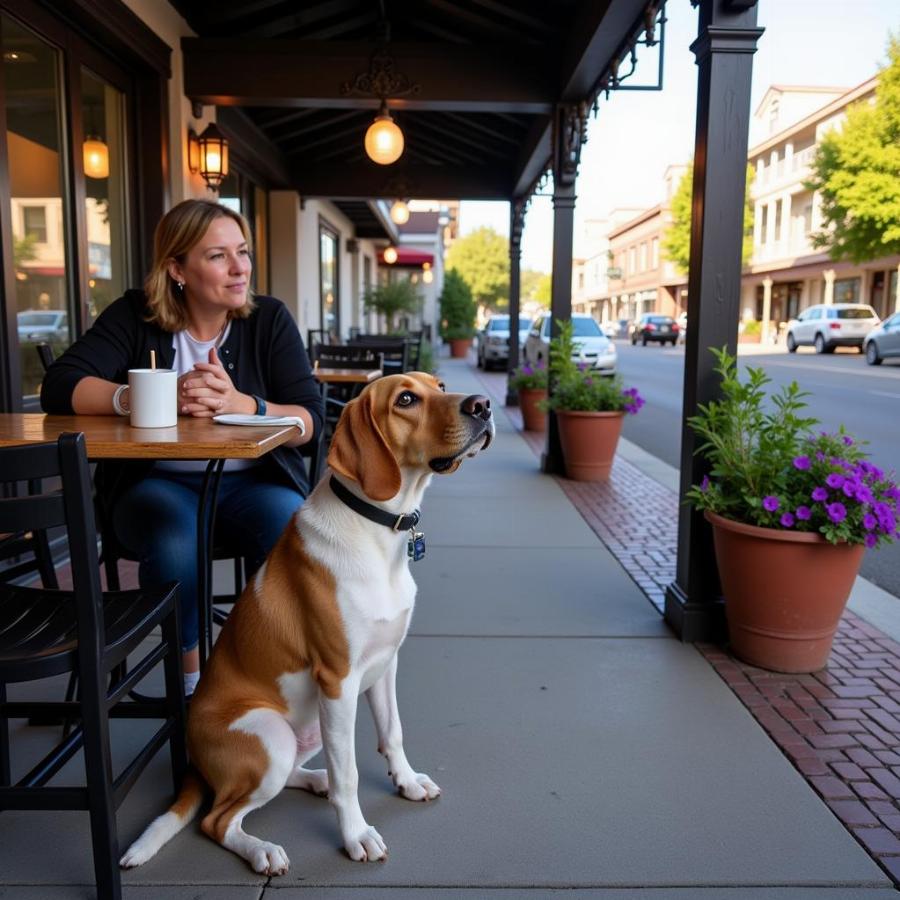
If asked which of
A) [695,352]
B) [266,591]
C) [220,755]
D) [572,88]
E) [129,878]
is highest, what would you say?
[572,88]

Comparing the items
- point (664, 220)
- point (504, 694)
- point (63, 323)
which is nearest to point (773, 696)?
point (504, 694)

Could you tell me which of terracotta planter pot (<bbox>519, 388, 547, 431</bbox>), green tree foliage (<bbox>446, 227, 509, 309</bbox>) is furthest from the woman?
green tree foliage (<bbox>446, 227, 509, 309</bbox>)

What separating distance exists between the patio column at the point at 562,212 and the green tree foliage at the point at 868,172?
976 inches

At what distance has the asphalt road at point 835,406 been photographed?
774cm

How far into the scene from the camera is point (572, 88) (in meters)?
6.79

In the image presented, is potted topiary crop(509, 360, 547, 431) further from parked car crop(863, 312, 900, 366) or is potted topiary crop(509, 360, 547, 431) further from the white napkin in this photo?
parked car crop(863, 312, 900, 366)

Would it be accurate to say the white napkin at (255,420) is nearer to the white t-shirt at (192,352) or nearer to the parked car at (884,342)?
the white t-shirt at (192,352)

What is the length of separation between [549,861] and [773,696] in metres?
1.39

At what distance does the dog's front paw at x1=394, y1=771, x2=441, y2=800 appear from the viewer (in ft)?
8.04

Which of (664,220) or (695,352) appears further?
(664,220)

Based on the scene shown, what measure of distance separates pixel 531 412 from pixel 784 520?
24.4 ft

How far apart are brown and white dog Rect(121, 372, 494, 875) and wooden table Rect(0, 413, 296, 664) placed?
0.89 ft

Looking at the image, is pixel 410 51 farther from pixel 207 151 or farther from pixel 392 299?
A: pixel 392 299

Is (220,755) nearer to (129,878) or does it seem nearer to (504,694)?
(129,878)
